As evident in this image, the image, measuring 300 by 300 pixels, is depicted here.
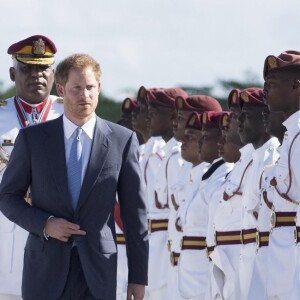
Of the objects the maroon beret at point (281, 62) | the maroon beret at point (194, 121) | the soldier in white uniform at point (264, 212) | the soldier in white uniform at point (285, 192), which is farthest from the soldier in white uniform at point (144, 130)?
the soldier in white uniform at point (285, 192)

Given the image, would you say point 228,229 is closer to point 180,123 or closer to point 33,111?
point 33,111

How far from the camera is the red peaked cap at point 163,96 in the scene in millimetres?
15922

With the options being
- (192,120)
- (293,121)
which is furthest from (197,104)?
(293,121)

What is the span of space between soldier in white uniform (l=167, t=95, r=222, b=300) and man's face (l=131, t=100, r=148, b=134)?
5.59ft

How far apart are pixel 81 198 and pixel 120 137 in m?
0.52

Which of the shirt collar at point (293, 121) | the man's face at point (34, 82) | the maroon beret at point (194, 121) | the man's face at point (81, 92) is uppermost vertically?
the man's face at point (81, 92)

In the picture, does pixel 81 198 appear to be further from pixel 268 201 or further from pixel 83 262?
pixel 268 201

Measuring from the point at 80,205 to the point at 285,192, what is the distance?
77.5 inches

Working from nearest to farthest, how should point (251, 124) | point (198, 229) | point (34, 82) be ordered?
point (34, 82)
point (251, 124)
point (198, 229)

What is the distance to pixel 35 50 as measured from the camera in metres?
11.0

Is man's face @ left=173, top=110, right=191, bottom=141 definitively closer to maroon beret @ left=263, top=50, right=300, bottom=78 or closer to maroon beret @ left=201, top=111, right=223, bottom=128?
maroon beret @ left=201, top=111, right=223, bottom=128

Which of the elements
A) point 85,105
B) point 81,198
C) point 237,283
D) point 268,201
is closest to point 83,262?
point 81,198

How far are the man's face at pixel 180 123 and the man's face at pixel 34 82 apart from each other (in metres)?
3.77

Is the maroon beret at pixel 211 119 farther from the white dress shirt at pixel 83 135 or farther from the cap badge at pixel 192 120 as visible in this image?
the white dress shirt at pixel 83 135
